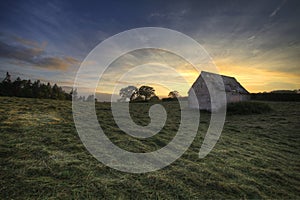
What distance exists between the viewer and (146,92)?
6372 cm

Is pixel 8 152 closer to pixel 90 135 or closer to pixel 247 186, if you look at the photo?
pixel 90 135

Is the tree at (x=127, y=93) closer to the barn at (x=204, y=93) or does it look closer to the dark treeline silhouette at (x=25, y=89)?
the dark treeline silhouette at (x=25, y=89)

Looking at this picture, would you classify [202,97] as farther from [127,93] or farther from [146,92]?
[127,93]

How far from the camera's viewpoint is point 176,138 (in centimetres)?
1030

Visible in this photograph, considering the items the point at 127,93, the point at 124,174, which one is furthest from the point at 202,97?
the point at 127,93

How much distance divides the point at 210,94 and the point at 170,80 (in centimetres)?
960

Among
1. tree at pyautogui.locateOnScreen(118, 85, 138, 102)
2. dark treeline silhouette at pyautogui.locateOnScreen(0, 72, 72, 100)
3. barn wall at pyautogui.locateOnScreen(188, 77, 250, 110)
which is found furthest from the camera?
tree at pyautogui.locateOnScreen(118, 85, 138, 102)

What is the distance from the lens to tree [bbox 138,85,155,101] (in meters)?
63.2

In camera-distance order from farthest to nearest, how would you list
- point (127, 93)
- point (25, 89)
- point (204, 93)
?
point (127, 93) < point (25, 89) < point (204, 93)

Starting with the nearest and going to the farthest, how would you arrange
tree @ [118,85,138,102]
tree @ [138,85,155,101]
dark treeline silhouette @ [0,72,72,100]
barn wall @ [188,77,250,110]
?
barn wall @ [188,77,250,110], dark treeline silhouette @ [0,72,72,100], tree @ [138,85,155,101], tree @ [118,85,138,102]

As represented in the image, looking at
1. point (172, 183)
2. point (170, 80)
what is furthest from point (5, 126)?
point (170, 80)

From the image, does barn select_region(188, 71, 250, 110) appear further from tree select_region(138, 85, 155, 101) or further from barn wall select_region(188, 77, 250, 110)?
tree select_region(138, 85, 155, 101)

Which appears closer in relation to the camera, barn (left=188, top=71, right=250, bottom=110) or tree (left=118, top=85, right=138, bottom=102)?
barn (left=188, top=71, right=250, bottom=110)

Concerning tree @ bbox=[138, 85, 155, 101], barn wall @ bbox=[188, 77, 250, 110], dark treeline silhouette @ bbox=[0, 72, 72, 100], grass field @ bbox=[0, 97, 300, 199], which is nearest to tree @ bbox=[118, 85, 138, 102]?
tree @ bbox=[138, 85, 155, 101]
